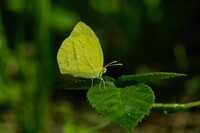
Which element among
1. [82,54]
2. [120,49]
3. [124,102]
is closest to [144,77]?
[124,102]

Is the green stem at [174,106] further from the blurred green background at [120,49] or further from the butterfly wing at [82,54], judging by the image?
the blurred green background at [120,49]

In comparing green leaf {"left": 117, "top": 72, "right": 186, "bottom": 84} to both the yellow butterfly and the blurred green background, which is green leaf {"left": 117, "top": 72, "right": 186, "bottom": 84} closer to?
the yellow butterfly

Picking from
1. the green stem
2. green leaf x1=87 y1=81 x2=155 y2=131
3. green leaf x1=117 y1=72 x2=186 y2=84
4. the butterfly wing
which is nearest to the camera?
green leaf x1=87 y1=81 x2=155 y2=131

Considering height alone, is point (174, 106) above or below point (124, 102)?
below

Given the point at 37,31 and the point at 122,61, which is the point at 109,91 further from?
the point at 122,61

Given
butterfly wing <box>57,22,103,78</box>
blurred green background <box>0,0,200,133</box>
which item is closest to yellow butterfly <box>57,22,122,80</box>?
butterfly wing <box>57,22,103,78</box>


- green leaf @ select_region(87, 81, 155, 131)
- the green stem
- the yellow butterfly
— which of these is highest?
green leaf @ select_region(87, 81, 155, 131)

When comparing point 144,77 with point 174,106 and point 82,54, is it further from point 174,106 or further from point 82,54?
point 82,54
